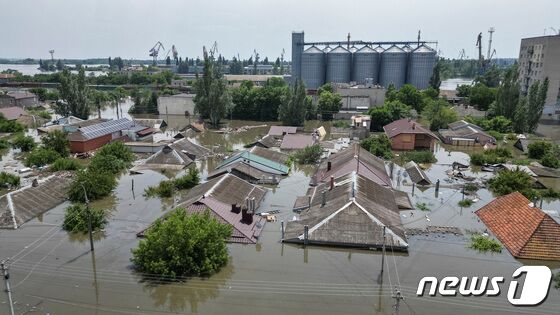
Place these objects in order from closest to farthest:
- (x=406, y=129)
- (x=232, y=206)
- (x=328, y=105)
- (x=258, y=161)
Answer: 1. (x=232, y=206)
2. (x=258, y=161)
3. (x=406, y=129)
4. (x=328, y=105)

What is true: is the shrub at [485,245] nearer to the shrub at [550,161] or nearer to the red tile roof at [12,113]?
the shrub at [550,161]

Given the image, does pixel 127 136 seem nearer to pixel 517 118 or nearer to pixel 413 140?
pixel 413 140

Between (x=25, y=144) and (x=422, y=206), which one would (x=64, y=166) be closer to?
(x=25, y=144)

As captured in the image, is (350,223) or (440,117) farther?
(440,117)

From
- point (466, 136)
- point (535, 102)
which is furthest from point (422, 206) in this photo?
point (535, 102)

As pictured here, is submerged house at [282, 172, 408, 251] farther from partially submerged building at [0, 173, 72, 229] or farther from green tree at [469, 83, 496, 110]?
green tree at [469, 83, 496, 110]
